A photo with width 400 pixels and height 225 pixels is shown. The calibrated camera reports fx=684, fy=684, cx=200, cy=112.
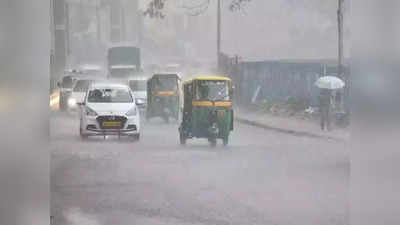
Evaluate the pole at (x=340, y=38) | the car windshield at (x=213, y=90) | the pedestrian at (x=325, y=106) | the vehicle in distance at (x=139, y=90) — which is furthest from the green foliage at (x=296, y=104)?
the vehicle in distance at (x=139, y=90)

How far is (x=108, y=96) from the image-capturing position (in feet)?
15.8

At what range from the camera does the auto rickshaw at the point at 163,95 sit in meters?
4.86

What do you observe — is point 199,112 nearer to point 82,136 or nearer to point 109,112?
point 109,112

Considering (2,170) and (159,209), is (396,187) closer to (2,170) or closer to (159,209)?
(159,209)

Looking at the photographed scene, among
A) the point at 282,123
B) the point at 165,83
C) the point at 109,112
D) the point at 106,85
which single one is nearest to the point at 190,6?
the point at 165,83

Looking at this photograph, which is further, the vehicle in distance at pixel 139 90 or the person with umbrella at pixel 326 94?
the vehicle in distance at pixel 139 90

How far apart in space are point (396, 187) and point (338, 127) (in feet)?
1.81

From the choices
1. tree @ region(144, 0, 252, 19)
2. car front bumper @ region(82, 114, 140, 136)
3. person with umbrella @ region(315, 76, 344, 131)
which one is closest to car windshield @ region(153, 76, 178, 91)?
car front bumper @ region(82, 114, 140, 136)

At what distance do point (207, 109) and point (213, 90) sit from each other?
0.14 metres

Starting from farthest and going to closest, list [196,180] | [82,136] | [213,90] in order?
[213,90] → [82,136] → [196,180]

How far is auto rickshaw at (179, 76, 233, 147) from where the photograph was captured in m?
4.80

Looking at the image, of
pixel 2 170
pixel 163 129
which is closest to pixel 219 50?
pixel 163 129

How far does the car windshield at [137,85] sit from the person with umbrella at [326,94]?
1.22 m

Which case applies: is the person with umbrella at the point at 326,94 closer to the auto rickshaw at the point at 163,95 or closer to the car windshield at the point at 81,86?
the auto rickshaw at the point at 163,95
